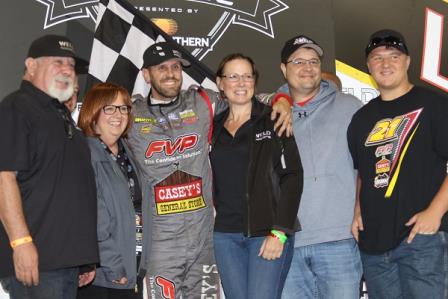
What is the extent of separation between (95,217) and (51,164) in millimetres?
318

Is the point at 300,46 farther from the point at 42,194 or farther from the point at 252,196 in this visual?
the point at 42,194

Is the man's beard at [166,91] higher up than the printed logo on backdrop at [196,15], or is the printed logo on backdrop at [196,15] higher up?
the printed logo on backdrop at [196,15]

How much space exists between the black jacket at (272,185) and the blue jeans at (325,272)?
0.66 feet

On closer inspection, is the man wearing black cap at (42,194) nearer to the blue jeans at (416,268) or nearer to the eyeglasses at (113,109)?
the eyeglasses at (113,109)

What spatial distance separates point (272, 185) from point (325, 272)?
0.49m

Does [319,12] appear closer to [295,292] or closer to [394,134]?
[394,134]

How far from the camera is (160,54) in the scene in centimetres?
307

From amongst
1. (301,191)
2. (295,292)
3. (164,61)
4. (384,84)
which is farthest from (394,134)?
(164,61)

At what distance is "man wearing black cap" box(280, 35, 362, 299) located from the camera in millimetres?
2619

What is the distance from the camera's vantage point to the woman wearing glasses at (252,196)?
250 centimetres

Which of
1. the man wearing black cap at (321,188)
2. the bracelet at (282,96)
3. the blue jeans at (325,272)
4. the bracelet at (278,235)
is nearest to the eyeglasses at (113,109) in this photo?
the bracelet at (282,96)

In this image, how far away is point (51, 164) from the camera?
227 cm

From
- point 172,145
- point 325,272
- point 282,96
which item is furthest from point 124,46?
point 325,272

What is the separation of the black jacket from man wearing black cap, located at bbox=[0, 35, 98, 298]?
2.36 feet
